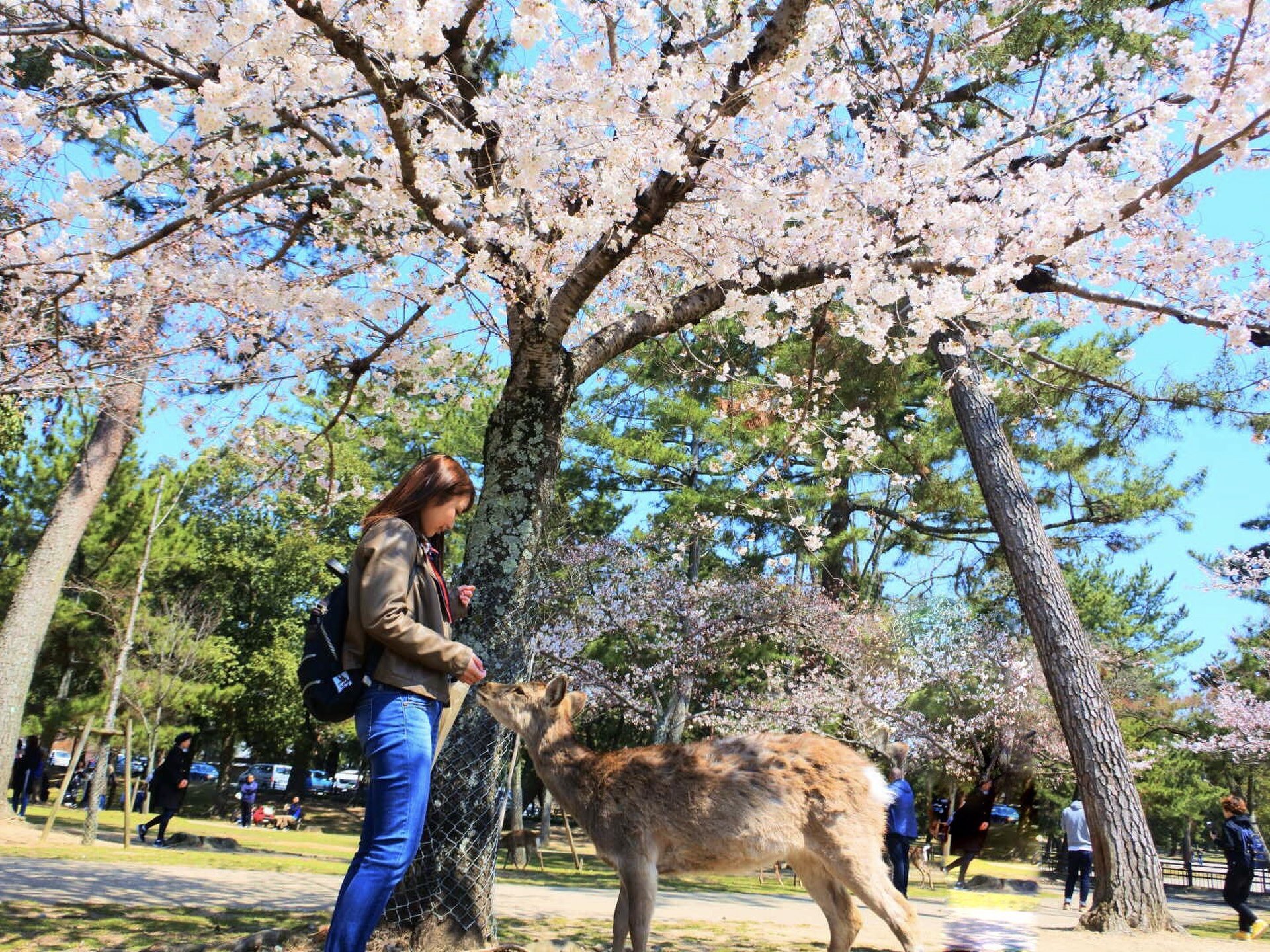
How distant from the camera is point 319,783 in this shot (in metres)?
51.5

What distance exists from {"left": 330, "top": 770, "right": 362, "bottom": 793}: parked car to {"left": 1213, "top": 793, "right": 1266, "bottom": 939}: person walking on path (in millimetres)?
38826

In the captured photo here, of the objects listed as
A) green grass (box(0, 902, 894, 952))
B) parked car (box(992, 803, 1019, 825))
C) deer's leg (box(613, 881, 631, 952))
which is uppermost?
parked car (box(992, 803, 1019, 825))

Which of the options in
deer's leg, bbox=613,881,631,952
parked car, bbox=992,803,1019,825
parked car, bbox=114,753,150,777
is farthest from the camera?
parked car, bbox=114,753,150,777

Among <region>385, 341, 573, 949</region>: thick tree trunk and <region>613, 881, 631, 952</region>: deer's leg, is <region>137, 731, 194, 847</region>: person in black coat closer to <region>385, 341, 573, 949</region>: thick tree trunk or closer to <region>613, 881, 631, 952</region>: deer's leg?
<region>385, 341, 573, 949</region>: thick tree trunk

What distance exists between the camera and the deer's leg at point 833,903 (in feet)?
15.2

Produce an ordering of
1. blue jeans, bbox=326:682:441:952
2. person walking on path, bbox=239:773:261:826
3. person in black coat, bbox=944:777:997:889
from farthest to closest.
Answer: person walking on path, bbox=239:773:261:826, person in black coat, bbox=944:777:997:889, blue jeans, bbox=326:682:441:952

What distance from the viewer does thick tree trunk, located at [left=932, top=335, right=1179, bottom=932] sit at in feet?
28.9

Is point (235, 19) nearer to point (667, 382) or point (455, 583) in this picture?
point (455, 583)

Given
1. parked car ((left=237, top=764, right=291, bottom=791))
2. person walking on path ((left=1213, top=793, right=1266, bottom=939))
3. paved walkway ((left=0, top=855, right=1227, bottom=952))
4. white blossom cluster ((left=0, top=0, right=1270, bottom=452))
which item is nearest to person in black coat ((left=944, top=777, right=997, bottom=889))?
person walking on path ((left=1213, top=793, right=1266, bottom=939))

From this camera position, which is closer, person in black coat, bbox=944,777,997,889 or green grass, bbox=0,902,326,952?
green grass, bbox=0,902,326,952

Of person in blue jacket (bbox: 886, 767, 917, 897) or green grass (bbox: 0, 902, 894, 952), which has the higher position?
person in blue jacket (bbox: 886, 767, 917, 897)

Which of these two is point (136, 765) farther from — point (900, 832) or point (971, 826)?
point (900, 832)

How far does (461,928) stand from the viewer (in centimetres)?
458

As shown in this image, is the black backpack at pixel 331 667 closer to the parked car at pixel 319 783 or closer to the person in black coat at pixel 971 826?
→ the person in black coat at pixel 971 826
